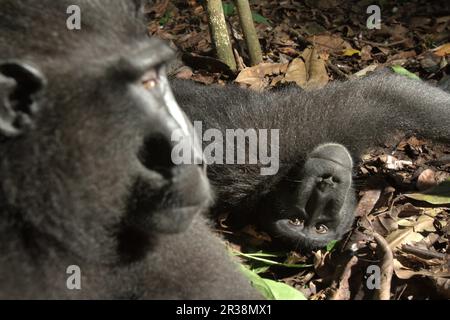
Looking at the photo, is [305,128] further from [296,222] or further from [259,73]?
[259,73]

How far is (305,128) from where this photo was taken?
15.1 ft

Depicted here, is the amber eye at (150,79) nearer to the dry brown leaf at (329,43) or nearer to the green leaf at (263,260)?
the green leaf at (263,260)

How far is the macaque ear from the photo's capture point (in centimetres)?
258

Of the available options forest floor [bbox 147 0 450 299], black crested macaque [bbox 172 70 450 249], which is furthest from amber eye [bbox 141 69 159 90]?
black crested macaque [bbox 172 70 450 249]

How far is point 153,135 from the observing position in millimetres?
2703

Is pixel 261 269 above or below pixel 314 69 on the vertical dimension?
below

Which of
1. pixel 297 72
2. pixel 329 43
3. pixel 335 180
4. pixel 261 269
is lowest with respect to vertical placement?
pixel 261 269

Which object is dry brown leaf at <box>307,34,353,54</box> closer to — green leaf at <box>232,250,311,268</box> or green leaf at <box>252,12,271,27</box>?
green leaf at <box>252,12,271,27</box>

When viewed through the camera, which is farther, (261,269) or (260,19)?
(260,19)

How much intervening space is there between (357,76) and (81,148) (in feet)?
11.0

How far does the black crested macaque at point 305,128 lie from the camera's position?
4.37 m

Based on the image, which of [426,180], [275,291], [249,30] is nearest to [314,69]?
[249,30]
